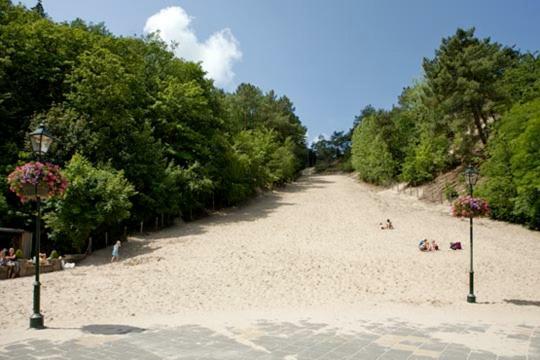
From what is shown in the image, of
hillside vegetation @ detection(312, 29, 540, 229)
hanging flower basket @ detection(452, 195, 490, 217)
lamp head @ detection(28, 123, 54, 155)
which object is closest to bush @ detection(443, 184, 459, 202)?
hillside vegetation @ detection(312, 29, 540, 229)

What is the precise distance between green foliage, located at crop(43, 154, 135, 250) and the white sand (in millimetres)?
2000

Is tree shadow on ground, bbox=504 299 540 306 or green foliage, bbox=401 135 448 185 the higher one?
green foliage, bbox=401 135 448 185

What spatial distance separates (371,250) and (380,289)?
7679mm

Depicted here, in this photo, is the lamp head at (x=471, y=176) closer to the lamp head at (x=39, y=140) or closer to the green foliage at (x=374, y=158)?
the lamp head at (x=39, y=140)

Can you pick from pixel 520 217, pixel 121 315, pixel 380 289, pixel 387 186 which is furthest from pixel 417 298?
pixel 387 186

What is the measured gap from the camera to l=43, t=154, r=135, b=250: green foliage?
21.5 metres

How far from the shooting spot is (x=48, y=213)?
22.0 metres

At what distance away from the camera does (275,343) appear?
8.22 metres

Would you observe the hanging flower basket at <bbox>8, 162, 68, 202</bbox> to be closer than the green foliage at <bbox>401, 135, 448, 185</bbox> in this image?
Yes

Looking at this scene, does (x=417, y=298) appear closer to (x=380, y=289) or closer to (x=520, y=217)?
(x=380, y=289)

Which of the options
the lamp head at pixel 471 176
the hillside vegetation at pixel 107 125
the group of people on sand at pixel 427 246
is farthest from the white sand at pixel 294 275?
the lamp head at pixel 471 176

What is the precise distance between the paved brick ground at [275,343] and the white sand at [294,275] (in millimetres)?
2026

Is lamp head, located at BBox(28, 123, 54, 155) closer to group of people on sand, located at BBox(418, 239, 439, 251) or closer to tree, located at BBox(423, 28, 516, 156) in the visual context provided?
group of people on sand, located at BBox(418, 239, 439, 251)

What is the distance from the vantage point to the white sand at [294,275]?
12.7 meters
